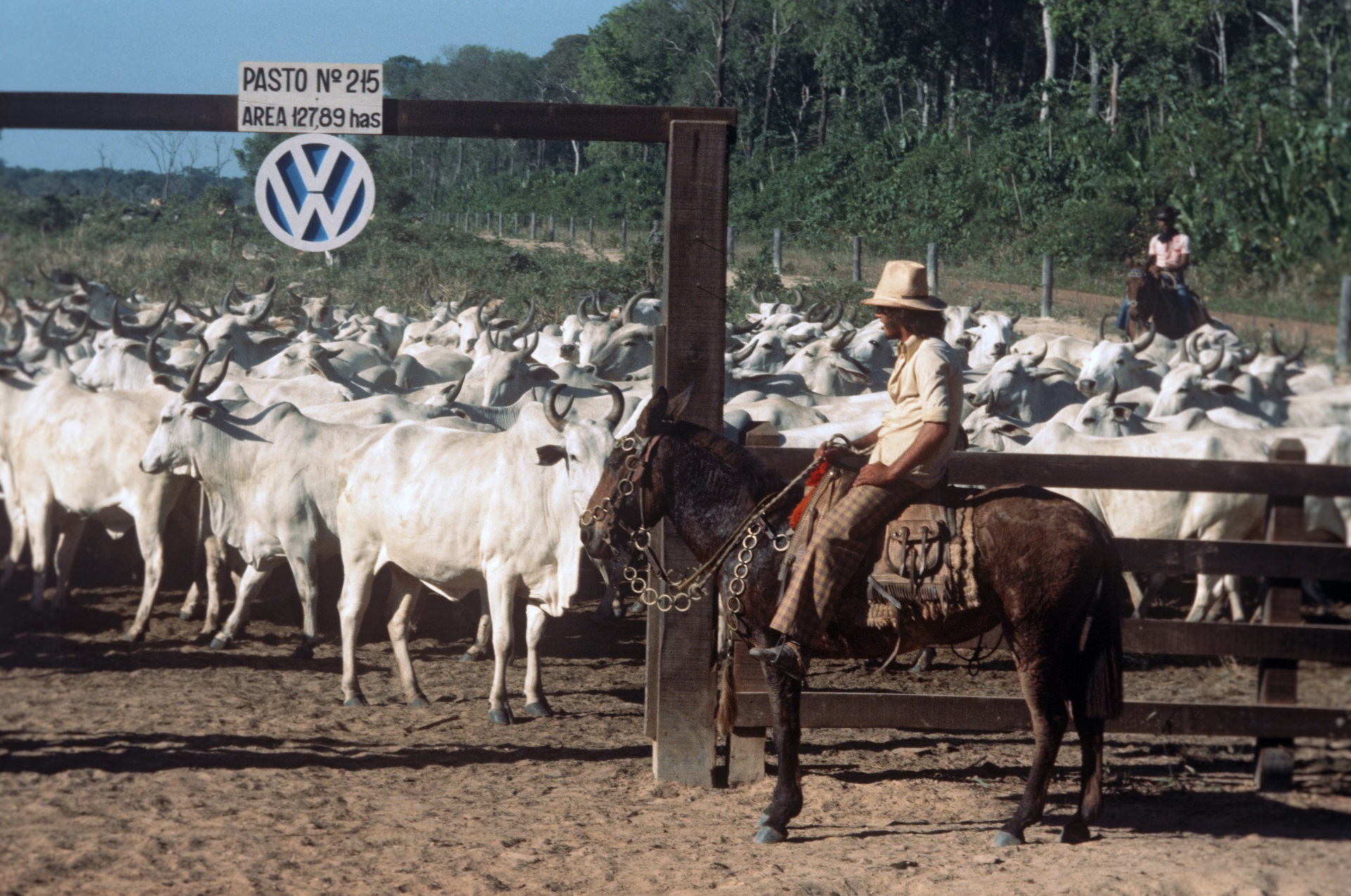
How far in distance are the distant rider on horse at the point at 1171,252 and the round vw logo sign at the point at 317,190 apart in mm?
8585

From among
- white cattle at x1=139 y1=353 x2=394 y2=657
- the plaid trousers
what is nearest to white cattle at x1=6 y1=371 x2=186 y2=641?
white cattle at x1=139 y1=353 x2=394 y2=657

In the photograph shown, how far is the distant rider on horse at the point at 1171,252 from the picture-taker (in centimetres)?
1215

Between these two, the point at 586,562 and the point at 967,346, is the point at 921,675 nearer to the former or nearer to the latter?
the point at 586,562

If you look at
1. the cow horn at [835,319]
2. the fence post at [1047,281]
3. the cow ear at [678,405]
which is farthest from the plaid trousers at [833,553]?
the fence post at [1047,281]

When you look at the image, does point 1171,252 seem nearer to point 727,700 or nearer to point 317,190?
point 727,700

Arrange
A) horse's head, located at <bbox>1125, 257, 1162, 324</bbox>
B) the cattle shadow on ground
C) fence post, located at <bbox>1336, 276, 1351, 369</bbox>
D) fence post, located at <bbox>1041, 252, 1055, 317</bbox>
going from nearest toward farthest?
the cattle shadow on ground, fence post, located at <bbox>1336, 276, 1351, 369</bbox>, horse's head, located at <bbox>1125, 257, 1162, 324</bbox>, fence post, located at <bbox>1041, 252, 1055, 317</bbox>

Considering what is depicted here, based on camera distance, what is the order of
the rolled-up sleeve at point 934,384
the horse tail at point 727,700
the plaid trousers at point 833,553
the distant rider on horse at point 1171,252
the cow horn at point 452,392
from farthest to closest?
the distant rider on horse at point 1171,252 → the cow horn at point 452,392 → the horse tail at point 727,700 → the plaid trousers at point 833,553 → the rolled-up sleeve at point 934,384

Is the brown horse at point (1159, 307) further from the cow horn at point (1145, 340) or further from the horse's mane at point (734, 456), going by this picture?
the horse's mane at point (734, 456)

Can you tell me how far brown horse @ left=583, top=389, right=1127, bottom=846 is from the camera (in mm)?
4867

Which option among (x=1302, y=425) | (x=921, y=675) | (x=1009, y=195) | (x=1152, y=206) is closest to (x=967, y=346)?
(x=1009, y=195)

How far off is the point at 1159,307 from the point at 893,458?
10.7 meters

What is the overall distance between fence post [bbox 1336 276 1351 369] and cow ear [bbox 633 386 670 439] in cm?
366

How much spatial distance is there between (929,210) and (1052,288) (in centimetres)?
252

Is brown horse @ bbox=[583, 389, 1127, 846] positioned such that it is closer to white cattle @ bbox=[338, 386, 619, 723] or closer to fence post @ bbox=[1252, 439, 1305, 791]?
fence post @ bbox=[1252, 439, 1305, 791]
